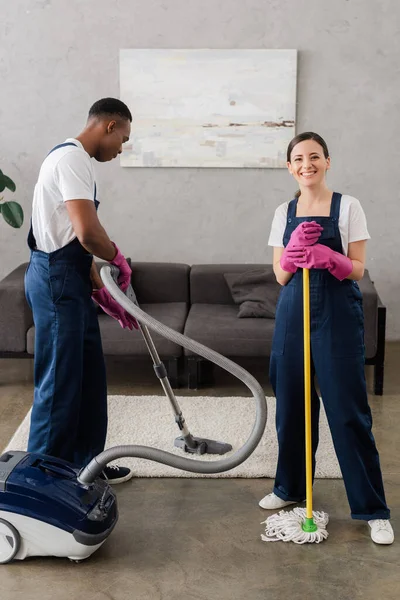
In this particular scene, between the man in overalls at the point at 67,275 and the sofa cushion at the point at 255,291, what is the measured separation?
1.69 m

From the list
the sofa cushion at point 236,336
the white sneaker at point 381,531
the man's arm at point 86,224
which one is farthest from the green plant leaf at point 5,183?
the white sneaker at point 381,531

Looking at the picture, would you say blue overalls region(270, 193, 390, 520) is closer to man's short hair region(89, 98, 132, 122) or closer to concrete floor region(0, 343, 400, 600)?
concrete floor region(0, 343, 400, 600)

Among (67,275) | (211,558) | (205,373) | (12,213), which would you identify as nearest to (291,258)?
(67,275)

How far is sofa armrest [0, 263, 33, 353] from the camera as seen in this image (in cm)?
449

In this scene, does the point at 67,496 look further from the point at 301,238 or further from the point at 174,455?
the point at 301,238

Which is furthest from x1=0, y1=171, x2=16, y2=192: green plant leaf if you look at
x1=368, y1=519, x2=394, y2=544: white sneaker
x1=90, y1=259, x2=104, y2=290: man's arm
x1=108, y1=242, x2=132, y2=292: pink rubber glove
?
x1=368, y1=519, x2=394, y2=544: white sneaker

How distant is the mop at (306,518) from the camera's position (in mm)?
2732

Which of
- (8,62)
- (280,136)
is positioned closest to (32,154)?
(8,62)

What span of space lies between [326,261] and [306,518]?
37.3 inches

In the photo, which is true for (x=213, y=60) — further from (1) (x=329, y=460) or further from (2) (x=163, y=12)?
(1) (x=329, y=460)

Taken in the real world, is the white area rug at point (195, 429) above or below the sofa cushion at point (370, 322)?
below

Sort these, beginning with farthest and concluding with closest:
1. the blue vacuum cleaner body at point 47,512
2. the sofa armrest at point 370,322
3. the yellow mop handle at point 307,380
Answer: the sofa armrest at point 370,322 < the yellow mop handle at point 307,380 < the blue vacuum cleaner body at point 47,512

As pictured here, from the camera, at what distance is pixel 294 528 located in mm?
Answer: 2859

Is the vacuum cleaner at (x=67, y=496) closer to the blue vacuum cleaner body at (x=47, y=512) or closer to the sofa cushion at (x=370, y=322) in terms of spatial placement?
the blue vacuum cleaner body at (x=47, y=512)
